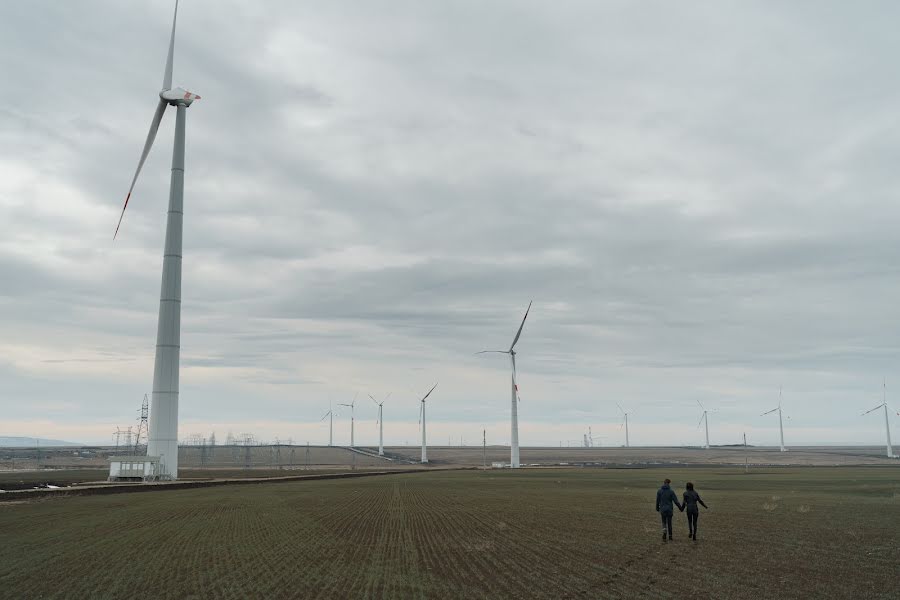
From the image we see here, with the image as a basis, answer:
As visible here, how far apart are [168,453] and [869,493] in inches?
3097

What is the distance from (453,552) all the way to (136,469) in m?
79.9

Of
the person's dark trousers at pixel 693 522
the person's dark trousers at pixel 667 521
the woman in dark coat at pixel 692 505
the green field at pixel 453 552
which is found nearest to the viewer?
the green field at pixel 453 552

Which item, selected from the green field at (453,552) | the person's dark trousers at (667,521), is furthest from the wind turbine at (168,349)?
the person's dark trousers at (667,521)

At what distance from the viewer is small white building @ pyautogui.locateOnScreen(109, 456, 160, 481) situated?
9431 cm

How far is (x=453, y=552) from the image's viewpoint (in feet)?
93.5

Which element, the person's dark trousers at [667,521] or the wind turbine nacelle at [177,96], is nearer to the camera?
the person's dark trousers at [667,521]

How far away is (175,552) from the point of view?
29375 millimetres

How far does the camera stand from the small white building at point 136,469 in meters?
94.3

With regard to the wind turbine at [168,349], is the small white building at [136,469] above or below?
below

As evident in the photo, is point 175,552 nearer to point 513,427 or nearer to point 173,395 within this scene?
point 173,395

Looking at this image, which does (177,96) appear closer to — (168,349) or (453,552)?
(168,349)

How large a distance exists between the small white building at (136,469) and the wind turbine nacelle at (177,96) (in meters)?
48.1

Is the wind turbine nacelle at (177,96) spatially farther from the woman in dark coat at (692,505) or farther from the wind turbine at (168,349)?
the woman in dark coat at (692,505)

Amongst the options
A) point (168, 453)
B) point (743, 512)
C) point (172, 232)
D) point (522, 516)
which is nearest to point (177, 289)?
point (172, 232)
